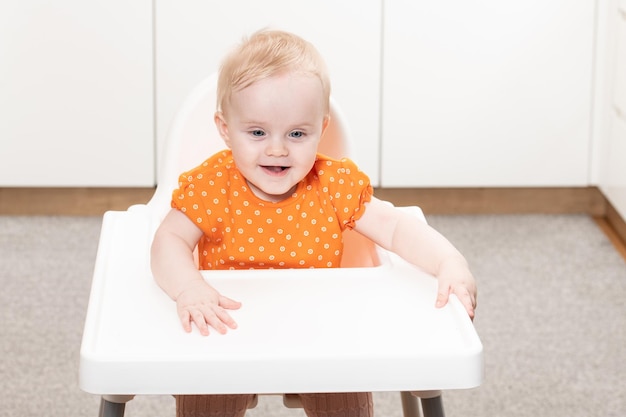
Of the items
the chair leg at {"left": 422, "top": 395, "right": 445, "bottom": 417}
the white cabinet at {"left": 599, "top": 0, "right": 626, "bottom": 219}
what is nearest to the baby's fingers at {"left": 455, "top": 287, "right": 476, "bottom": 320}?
the chair leg at {"left": 422, "top": 395, "right": 445, "bottom": 417}

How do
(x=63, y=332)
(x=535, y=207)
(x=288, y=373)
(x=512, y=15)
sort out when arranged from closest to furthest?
(x=288, y=373), (x=63, y=332), (x=512, y=15), (x=535, y=207)

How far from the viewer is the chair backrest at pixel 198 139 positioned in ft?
4.78

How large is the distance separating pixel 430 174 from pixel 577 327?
2.50ft

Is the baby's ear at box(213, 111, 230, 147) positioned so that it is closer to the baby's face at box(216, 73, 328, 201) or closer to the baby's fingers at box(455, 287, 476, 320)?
the baby's face at box(216, 73, 328, 201)

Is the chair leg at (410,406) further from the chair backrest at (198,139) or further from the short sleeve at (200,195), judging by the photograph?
the short sleeve at (200,195)

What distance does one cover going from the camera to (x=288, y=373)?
956 millimetres

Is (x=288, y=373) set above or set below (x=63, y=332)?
above

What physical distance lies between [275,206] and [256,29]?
4.81ft

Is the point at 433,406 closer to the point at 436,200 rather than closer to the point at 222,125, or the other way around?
the point at 222,125

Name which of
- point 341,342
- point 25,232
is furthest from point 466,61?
point 341,342

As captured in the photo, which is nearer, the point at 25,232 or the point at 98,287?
the point at 98,287

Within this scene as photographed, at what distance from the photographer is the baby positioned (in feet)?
3.80

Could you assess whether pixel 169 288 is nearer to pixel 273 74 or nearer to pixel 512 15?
pixel 273 74

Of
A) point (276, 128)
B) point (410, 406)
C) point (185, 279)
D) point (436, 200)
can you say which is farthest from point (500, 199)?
point (185, 279)
